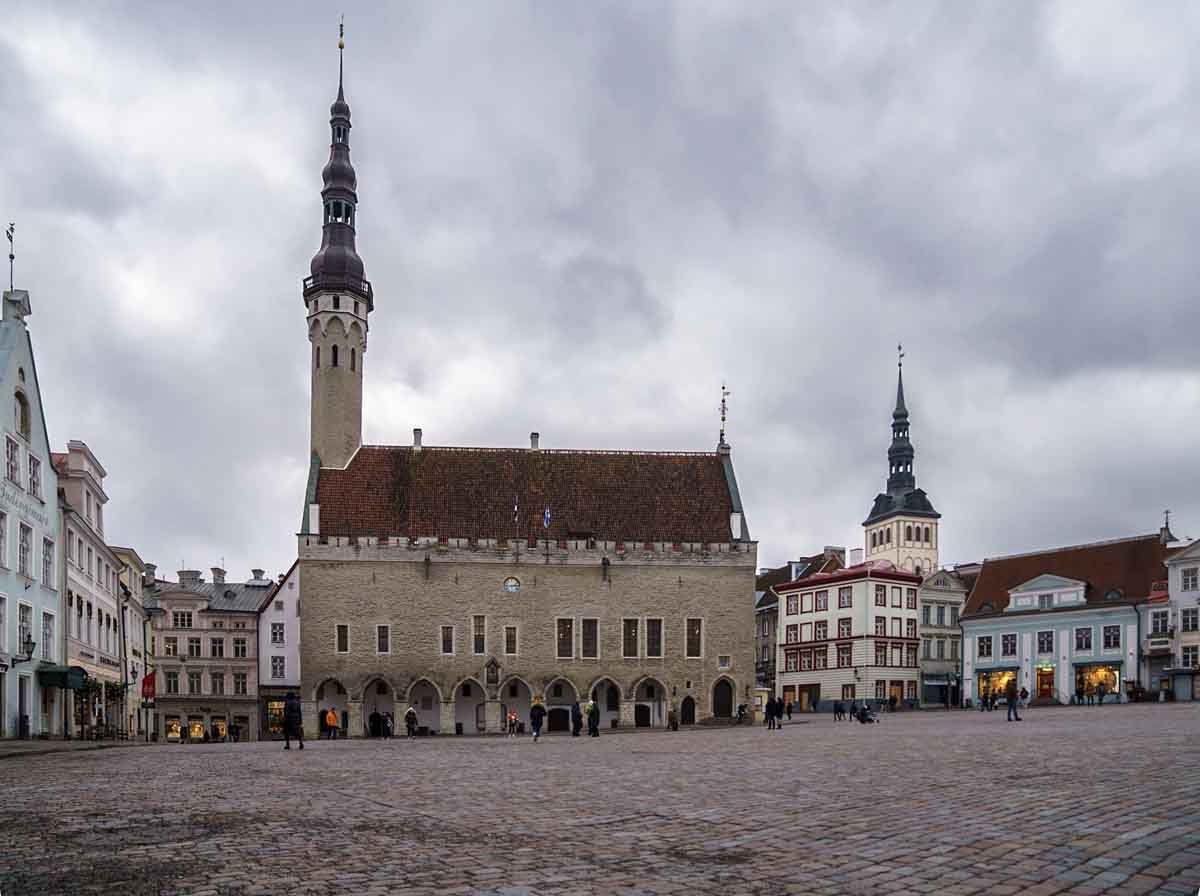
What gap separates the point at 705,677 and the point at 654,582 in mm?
5230

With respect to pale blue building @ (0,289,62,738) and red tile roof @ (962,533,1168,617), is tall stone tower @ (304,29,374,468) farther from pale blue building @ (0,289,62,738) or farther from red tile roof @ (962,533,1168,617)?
red tile roof @ (962,533,1168,617)

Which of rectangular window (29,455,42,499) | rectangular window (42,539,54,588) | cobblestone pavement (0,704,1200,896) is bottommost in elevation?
cobblestone pavement (0,704,1200,896)

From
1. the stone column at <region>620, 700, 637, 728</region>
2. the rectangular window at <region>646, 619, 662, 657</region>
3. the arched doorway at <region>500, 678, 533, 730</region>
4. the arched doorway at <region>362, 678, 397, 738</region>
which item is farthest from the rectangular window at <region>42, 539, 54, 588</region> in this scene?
the rectangular window at <region>646, 619, 662, 657</region>

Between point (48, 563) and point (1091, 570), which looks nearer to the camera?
point (48, 563)

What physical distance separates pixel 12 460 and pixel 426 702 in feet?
85.9

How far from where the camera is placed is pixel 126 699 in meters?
50.4

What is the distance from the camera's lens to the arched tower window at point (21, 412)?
1310 inches

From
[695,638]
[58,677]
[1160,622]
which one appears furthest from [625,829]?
[1160,622]

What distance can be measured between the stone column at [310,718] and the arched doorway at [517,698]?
8.60 meters

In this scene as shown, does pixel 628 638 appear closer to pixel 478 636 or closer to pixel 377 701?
pixel 478 636

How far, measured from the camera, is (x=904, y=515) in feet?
401

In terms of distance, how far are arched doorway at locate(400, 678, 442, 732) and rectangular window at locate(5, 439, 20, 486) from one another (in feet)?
81.0

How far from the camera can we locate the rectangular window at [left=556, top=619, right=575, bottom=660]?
5500cm

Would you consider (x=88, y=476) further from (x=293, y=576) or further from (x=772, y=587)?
(x=772, y=587)
